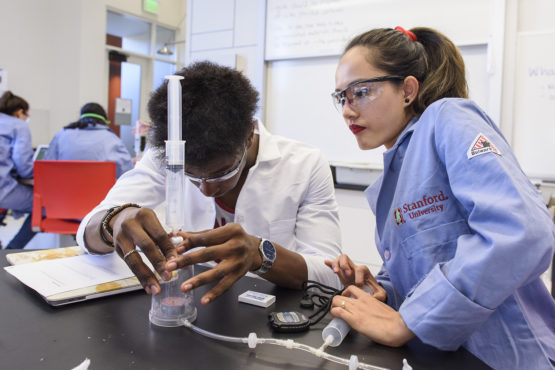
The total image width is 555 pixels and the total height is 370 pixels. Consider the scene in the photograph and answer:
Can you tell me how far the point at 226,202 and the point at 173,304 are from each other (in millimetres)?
662

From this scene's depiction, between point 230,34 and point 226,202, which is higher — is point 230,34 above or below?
above

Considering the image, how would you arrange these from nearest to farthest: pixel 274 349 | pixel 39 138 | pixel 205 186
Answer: pixel 274 349 < pixel 205 186 < pixel 39 138

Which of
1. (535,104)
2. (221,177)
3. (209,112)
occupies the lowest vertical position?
(221,177)

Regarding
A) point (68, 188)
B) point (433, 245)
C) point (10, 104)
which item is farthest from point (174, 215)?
point (10, 104)

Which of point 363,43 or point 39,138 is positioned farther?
point 39,138

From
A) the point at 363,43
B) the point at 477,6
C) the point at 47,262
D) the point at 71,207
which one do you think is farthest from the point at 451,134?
the point at 71,207

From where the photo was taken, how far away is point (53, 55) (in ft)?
18.6

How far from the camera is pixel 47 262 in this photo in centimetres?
92

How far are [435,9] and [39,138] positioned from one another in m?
5.18

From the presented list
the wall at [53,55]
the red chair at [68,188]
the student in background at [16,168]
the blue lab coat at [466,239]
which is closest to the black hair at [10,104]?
the student in background at [16,168]

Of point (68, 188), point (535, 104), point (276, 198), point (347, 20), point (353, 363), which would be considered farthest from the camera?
point (347, 20)

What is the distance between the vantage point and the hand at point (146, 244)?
2.22 feet

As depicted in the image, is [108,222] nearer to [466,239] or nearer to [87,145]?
[466,239]

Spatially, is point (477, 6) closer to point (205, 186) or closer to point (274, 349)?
point (205, 186)
